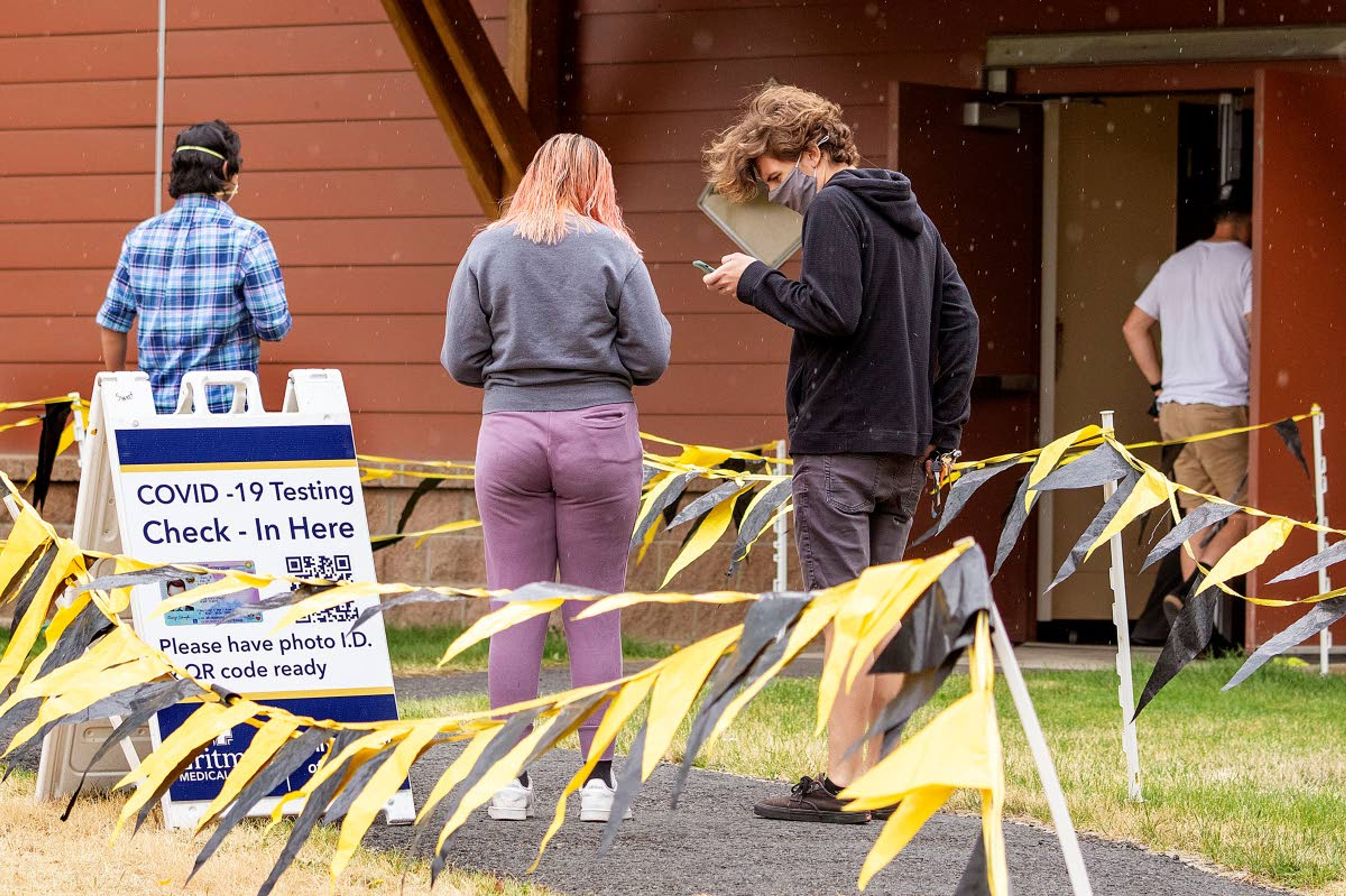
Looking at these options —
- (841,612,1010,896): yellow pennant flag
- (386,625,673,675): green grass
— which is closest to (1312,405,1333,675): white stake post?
(386,625,673,675): green grass

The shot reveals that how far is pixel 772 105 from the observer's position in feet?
14.1

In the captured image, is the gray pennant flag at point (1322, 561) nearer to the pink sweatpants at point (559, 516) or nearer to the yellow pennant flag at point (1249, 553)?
the yellow pennant flag at point (1249, 553)

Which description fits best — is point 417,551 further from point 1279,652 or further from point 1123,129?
point 1279,652

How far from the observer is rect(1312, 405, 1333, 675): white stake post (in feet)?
22.8

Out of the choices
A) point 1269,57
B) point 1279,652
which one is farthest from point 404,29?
point 1279,652

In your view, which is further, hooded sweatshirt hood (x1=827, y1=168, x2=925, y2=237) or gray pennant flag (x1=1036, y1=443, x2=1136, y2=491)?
A: hooded sweatshirt hood (x1=827, y1=168, x2=925, y2=237)

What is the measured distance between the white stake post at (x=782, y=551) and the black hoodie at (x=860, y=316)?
2785 millimetres

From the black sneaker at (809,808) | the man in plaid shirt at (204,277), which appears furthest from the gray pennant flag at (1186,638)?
the man in plaid shirt at (204,277)

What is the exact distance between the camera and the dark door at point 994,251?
25.3 ft

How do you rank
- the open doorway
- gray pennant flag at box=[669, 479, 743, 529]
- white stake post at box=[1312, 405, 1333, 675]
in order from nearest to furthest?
gray pennant flag at box=[669, 479, 743, 529]
white stake post at box=[1312, 405, 1333, 675]
the open doorway

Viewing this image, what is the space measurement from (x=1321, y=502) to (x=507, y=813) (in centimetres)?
384

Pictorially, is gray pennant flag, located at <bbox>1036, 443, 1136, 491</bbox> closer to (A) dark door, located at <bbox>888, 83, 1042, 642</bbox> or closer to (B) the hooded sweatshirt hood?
(B) the hooded sweatshirt hood

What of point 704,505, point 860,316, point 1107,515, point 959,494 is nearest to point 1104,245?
point 860,316

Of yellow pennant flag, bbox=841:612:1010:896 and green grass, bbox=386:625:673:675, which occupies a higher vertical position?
yellow pennant flag, bbox=841:612:1010:896
